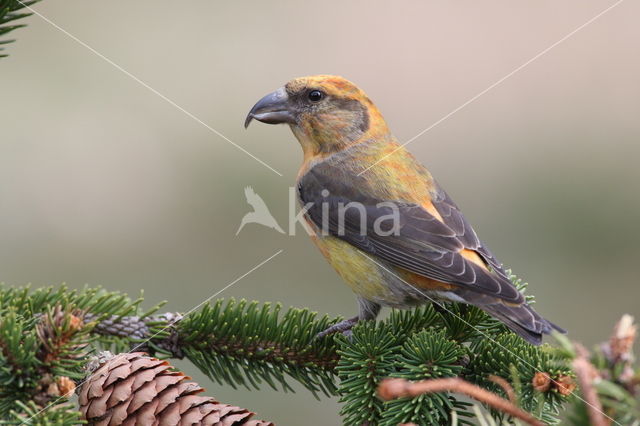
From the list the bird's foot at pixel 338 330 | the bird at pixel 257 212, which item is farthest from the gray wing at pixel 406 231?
the bird at pixel 257 212

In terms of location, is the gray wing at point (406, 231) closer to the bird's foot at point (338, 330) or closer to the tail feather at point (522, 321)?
the tail feather at point (522, 321)

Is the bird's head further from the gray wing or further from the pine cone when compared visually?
the pine cone

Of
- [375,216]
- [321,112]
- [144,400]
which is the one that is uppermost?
[321,112]

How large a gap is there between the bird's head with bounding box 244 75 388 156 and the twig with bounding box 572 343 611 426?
9.72 ft

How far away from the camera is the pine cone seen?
6.77 feet

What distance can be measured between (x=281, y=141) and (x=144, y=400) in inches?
188

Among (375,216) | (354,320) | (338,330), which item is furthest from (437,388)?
(375,216)

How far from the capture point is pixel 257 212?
5867 millimetres

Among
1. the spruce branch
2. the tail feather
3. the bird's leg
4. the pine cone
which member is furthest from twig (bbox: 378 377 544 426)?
the spruce branch

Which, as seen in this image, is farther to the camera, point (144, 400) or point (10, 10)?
point (10, 10)

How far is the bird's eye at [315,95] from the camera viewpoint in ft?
13.7

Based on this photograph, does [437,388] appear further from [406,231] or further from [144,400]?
[406,231]

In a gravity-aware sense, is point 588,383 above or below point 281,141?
above

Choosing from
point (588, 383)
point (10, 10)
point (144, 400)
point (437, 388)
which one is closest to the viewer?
point (588, 383)
